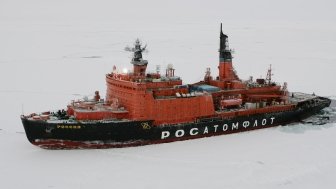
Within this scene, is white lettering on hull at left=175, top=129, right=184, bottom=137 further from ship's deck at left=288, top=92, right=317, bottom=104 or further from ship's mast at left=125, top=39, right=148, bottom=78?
ship's deck at left=288, top=92, right=317, bottom=104

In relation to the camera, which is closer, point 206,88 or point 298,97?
point 206,88

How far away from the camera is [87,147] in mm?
18656

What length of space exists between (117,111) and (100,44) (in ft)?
120

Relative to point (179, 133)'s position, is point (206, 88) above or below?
above

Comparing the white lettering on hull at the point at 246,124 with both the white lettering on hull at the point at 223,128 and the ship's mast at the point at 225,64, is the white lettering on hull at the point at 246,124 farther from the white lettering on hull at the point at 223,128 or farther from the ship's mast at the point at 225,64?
the ship's mast at the point at 225,64

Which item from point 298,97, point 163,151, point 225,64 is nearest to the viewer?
point 163,151

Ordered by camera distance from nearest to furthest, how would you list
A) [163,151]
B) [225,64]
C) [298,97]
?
[163,151] → [225,64] → [298,97]

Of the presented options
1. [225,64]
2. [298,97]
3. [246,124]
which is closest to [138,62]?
[225,64]

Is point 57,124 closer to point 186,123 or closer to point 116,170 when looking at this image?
point 116,170

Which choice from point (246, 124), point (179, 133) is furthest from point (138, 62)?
point (246, 124)

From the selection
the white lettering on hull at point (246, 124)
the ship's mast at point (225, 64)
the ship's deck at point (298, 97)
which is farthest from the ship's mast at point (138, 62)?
the ship's deck at point (298, 97)

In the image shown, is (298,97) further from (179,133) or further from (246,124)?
(179,133)

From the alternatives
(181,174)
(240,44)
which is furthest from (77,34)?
(181,174)

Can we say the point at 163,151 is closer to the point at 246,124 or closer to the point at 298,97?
the point at 246,124
